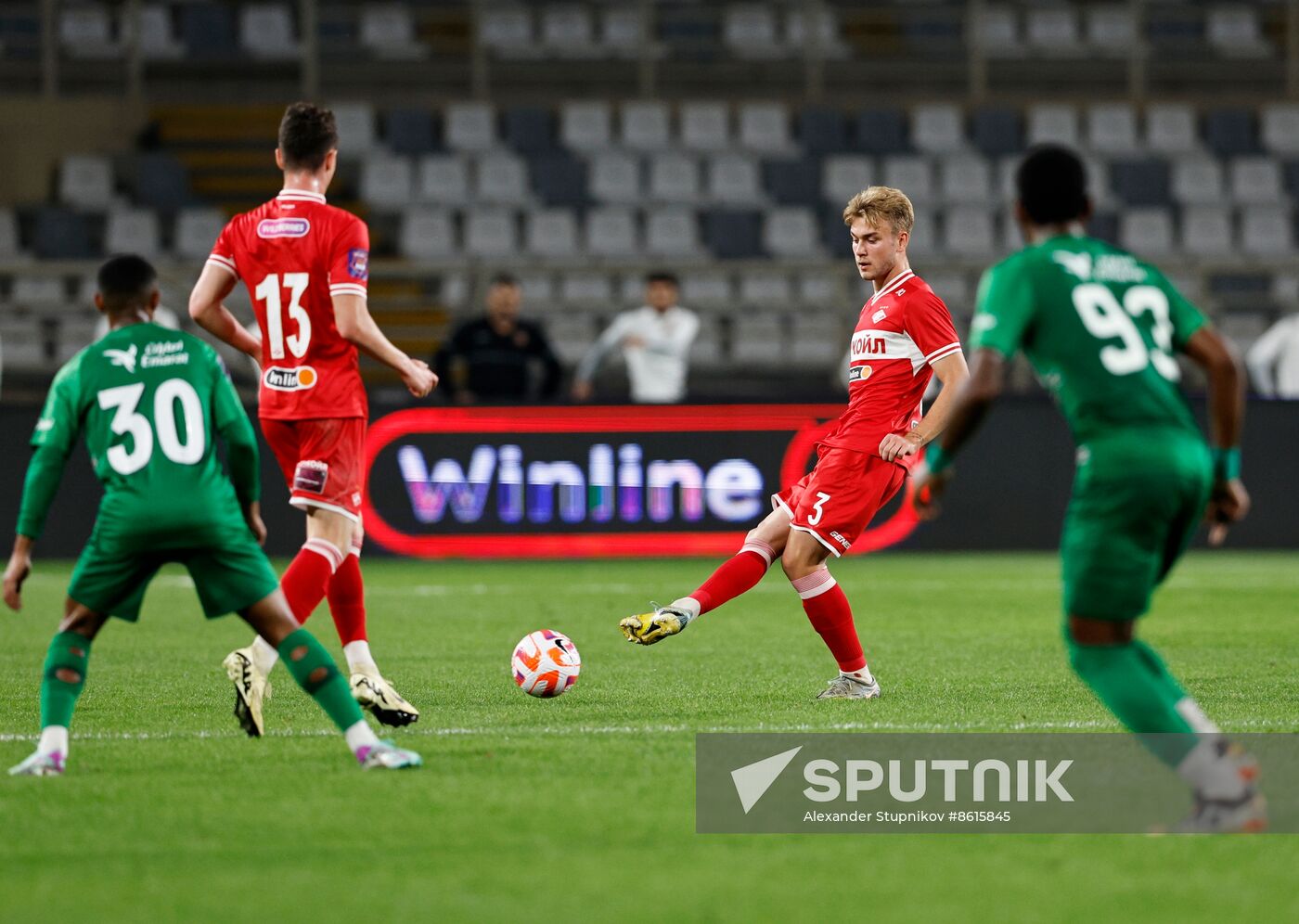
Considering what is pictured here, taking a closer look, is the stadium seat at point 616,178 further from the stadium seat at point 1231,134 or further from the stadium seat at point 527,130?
the stadium seat at point 1231,134

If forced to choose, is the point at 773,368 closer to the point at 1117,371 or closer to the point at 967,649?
the point at 967,649

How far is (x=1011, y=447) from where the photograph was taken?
45.1ft

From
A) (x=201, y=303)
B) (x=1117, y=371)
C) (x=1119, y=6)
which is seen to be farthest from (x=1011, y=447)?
(x=1119, y=6)

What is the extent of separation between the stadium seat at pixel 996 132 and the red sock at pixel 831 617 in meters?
15.2

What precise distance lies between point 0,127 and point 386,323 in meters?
5.18

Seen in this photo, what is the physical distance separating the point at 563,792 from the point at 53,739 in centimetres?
143

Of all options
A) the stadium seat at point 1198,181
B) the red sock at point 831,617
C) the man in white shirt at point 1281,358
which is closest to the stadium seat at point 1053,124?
the stadium seat at point 1198,181

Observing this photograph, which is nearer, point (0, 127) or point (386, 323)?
point (386, 323)

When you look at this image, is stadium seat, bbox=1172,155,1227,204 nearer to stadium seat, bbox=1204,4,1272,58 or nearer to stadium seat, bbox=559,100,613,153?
stadium seat, bbox=1204,4,1272,58

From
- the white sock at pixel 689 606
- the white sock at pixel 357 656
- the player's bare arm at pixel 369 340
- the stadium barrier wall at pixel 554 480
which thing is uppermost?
the player's bare arm at pixel 369 340

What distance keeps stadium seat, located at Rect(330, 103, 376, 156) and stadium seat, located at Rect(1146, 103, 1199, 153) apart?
913cm

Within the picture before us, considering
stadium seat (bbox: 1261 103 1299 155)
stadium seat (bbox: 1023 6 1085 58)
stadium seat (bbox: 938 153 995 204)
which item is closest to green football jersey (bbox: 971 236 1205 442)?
stadium seat (bbox: 938 153 995 204)

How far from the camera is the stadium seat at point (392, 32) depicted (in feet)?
70.3

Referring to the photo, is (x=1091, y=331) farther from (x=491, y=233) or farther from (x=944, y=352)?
(x=491, y=233)
